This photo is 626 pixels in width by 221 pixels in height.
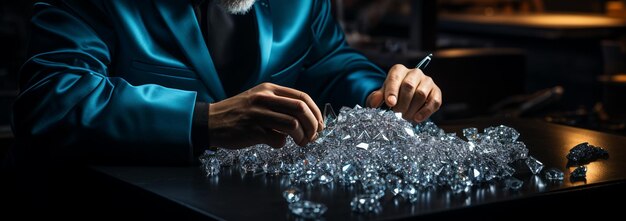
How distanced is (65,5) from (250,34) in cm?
40

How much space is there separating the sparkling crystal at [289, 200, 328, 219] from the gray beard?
2.43 ft

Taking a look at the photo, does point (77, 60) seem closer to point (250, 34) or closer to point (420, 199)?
point (250, 34)

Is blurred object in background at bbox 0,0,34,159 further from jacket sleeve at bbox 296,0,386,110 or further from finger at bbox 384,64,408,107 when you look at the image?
finger at bbox 384,64,408,107

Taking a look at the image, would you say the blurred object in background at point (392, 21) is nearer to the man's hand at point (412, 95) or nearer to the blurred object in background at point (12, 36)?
the blurred object in background at point (12, 36)

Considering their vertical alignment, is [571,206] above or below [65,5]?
below

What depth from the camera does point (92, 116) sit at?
1306 mm

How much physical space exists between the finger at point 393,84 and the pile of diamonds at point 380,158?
0.12 metres

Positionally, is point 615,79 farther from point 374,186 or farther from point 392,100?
point 374,186

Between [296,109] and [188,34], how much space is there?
42cm

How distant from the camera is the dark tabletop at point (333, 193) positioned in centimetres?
97

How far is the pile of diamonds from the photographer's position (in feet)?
3.58

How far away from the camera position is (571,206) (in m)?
1.08

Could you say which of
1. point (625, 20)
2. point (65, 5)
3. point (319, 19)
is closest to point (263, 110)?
point (65, 5)

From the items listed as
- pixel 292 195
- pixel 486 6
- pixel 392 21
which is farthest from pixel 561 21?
pixel 292 195
